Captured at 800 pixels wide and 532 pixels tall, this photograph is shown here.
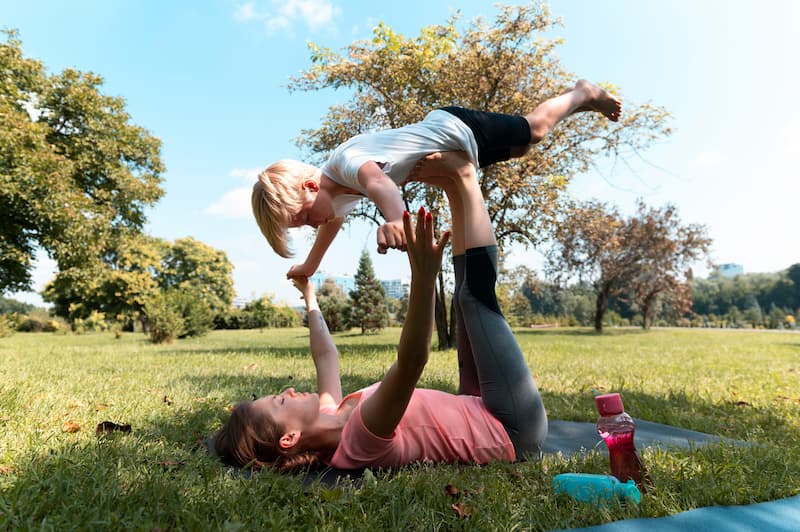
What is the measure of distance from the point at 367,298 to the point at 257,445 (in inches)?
758

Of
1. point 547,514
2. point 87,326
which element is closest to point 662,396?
point 547,514

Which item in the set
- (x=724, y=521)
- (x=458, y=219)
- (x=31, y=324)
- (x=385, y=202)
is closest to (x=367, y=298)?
(x=458, y=219)

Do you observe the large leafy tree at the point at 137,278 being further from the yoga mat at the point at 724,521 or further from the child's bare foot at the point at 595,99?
the yoga mat at the point at 724,521

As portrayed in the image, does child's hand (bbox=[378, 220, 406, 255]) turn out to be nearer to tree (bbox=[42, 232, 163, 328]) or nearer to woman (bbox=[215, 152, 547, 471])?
woman (bbox=[215, 152, 547, 471])

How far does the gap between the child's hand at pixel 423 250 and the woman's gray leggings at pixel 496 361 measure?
2.61 feet

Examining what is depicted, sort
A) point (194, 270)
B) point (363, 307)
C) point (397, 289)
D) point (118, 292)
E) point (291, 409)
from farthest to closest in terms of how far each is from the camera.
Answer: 1. point (194, 270)
2. point (397, 289)
3. point (118, 292)
4. point (363, 307)
5. point (291, 409)

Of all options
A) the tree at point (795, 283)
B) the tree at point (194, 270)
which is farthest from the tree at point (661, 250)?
the tree at point (795, 283)

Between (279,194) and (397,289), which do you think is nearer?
(279,194)

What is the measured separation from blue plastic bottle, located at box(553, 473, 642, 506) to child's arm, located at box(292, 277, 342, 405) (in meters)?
1.16

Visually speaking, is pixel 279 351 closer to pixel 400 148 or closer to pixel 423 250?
pixel 400 148

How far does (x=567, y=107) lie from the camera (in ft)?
10.7

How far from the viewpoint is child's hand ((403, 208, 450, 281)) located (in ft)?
4.74

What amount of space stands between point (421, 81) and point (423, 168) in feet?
27.8

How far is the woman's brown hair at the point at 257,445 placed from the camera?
1968mm
